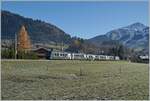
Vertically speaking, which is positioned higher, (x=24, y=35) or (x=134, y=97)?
(x=24, y=35)

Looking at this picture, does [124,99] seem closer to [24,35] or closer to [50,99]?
[50,99]

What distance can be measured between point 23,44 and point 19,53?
2078 cm

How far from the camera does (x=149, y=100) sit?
11562mm

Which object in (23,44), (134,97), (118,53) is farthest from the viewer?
(118,53)

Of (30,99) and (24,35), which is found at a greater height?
(24,35)

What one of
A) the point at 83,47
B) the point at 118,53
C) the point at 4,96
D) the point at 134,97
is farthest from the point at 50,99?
the point at 83,47

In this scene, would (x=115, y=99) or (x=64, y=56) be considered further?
(x=64, y=56)

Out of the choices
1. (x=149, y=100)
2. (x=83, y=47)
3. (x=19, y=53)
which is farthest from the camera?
(x=83, y=47)

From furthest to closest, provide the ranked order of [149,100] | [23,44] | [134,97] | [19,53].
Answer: [23,44] < [19,53] < [134,97] < [149,100]

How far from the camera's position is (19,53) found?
6381 cm

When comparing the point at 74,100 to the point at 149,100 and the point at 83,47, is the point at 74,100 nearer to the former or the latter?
the point at 149,100

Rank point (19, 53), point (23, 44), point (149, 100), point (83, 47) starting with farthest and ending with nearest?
point (83, 47), point (23, 44), point (19, 53), point (149, 100)

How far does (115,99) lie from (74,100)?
54.9 inches

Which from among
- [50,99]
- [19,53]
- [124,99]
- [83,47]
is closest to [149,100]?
[124,99]
